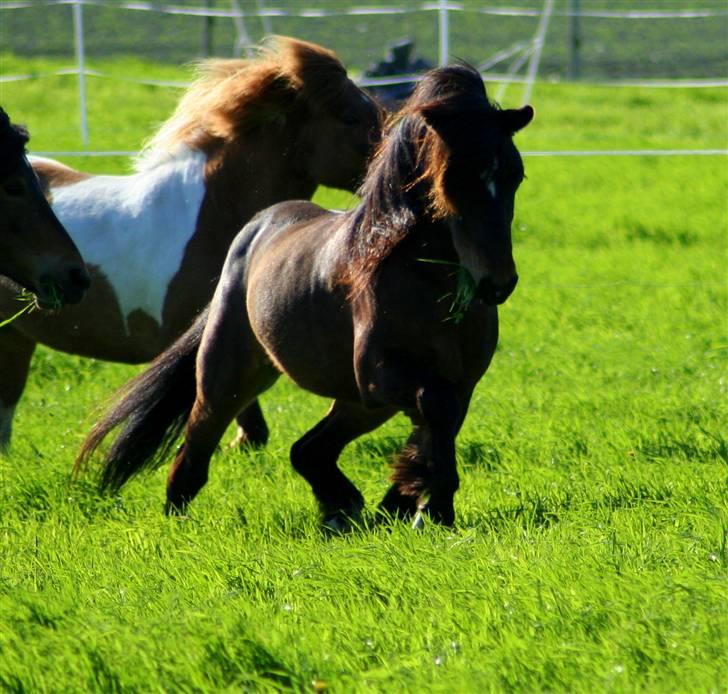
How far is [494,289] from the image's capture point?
16.2ft

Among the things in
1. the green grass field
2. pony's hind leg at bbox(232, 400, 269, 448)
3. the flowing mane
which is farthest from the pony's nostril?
the flowing mane

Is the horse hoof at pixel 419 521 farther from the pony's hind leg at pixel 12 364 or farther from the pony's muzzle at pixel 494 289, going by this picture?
the pony's hind leg at pixel 12 364

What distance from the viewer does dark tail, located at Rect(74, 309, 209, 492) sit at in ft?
21.3

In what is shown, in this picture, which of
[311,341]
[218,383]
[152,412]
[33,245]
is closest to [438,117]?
[311,341]

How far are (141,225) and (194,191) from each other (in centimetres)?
34

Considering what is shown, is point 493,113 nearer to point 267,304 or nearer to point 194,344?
point 267,304

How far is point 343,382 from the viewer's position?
582cm

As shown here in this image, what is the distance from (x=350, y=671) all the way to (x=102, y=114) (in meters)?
20.2

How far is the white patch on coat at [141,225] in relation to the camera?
7480mm

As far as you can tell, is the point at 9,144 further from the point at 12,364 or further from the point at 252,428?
the point at 12,364

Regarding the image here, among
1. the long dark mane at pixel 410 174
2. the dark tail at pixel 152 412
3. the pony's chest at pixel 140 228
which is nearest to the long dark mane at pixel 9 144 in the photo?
the long dark mane at pixel 410 174

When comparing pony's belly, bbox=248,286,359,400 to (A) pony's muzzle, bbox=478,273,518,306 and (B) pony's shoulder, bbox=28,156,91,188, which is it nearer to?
(A) pony's muzzle, bbox=478,273,518,306

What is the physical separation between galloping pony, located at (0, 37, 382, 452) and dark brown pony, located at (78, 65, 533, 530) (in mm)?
930

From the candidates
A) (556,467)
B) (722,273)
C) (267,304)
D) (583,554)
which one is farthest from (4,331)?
(722,273)
